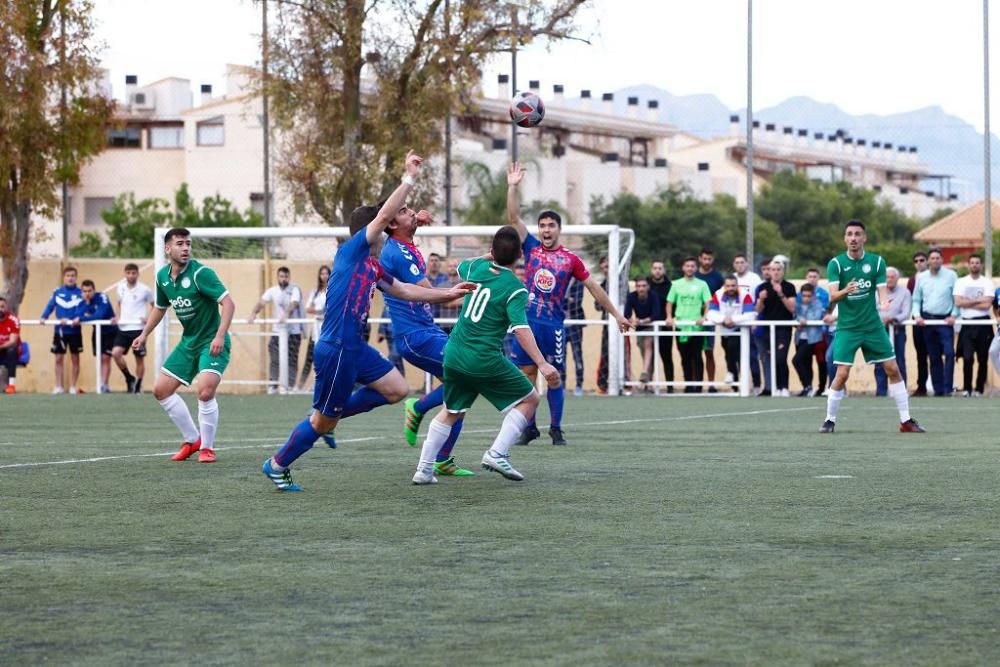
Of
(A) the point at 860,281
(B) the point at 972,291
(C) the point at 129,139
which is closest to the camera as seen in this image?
(A) the point at 860,281

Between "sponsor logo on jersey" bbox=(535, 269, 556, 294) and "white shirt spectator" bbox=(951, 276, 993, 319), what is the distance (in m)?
11.1

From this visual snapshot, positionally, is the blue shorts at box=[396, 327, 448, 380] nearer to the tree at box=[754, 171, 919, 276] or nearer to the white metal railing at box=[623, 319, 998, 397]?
the white metal railing at box=[623, 319, 998, 397]

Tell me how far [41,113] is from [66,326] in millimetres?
3479

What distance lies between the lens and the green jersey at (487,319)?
31.6ft

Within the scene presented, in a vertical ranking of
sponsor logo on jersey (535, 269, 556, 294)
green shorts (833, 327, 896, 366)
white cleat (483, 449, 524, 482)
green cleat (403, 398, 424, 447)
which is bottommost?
white cleat (483, 449, 524, 482)

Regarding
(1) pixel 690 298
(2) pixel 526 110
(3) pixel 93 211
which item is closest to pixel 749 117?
(1) pixel 690 298

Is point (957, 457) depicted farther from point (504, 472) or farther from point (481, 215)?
point (481, 215)

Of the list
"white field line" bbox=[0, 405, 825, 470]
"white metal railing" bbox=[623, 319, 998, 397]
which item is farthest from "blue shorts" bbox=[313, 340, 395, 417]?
"white metal railing" bbox=[623, 319, 998, 397]

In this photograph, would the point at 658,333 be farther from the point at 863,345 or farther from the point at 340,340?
the point at 340,340

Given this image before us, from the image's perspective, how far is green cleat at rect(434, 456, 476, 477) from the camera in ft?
34.2

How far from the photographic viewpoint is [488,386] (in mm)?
9711

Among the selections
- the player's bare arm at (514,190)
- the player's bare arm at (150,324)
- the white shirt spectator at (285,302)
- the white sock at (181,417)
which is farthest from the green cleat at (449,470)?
the white shirt spectator at (285,302)

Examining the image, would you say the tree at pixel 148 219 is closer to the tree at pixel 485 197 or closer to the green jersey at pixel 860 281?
the tree at pixel 485 197

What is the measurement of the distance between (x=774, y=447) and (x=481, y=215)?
41464 mm
